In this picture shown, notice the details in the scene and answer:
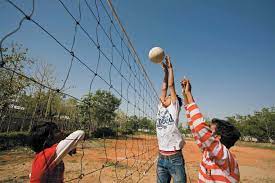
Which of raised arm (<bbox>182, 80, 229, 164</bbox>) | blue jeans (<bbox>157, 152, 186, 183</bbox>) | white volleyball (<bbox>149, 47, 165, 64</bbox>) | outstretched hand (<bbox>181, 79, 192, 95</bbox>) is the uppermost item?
white volleyball (<bbox>149, 47, 165, 64</bbox>)

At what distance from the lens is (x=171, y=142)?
2.15 metres

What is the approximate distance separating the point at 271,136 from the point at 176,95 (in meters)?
50.2

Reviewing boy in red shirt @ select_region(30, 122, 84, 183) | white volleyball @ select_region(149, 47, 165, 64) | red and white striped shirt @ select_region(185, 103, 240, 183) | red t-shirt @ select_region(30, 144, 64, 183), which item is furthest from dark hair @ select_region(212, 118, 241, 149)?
white volleyball @ select_region(149, 47, 165, 64)

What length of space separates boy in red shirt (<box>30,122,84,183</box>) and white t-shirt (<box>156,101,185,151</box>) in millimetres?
1000

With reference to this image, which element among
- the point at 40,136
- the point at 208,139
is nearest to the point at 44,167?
the point at 40,136

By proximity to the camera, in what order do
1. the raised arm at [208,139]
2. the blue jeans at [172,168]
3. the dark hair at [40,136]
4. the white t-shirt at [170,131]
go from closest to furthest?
the raised arm at [208,139] < the dark hair at [40,136] < the blue jeans at [172,168] < the white t-shirt at [170,131]

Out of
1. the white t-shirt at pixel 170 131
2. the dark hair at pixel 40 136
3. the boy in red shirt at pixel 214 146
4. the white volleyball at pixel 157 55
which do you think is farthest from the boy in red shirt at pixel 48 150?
the white volleyball at pixel 157 55

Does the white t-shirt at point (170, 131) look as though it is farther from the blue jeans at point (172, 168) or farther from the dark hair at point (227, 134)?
the dark hair at point (227, 134)

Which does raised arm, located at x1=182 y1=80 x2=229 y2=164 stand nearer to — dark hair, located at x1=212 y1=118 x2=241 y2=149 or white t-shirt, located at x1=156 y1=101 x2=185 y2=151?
dark hair, located at x1=212 y1=118 x2=241 y2=149

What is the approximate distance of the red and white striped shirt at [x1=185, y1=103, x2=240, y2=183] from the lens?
1.29m

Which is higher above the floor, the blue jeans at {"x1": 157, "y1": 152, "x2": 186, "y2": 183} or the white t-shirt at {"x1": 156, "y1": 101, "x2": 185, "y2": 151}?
the white t-shirt at {"x1": 156, "y1": 101, "x2": 185, "y2": 151}

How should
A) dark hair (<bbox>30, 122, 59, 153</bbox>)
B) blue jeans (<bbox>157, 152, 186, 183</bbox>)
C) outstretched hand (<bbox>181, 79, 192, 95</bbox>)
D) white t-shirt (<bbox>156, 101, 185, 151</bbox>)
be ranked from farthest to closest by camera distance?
1. white t-shirt (<bbox>156, 101, 185, 151</bbox>)
2. blue jeans (<bbox>157, 152, 186, 183</bbox>)
3. outstretched hand (<bbox>181, 79, 192, 95</bbox>)
4. dark hair (<bbox>30, 122, 59, 153</bbox>)

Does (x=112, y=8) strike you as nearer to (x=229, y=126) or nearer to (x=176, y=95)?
(x=176, y=95)

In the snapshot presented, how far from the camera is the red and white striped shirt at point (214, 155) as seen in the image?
1.29 meters
